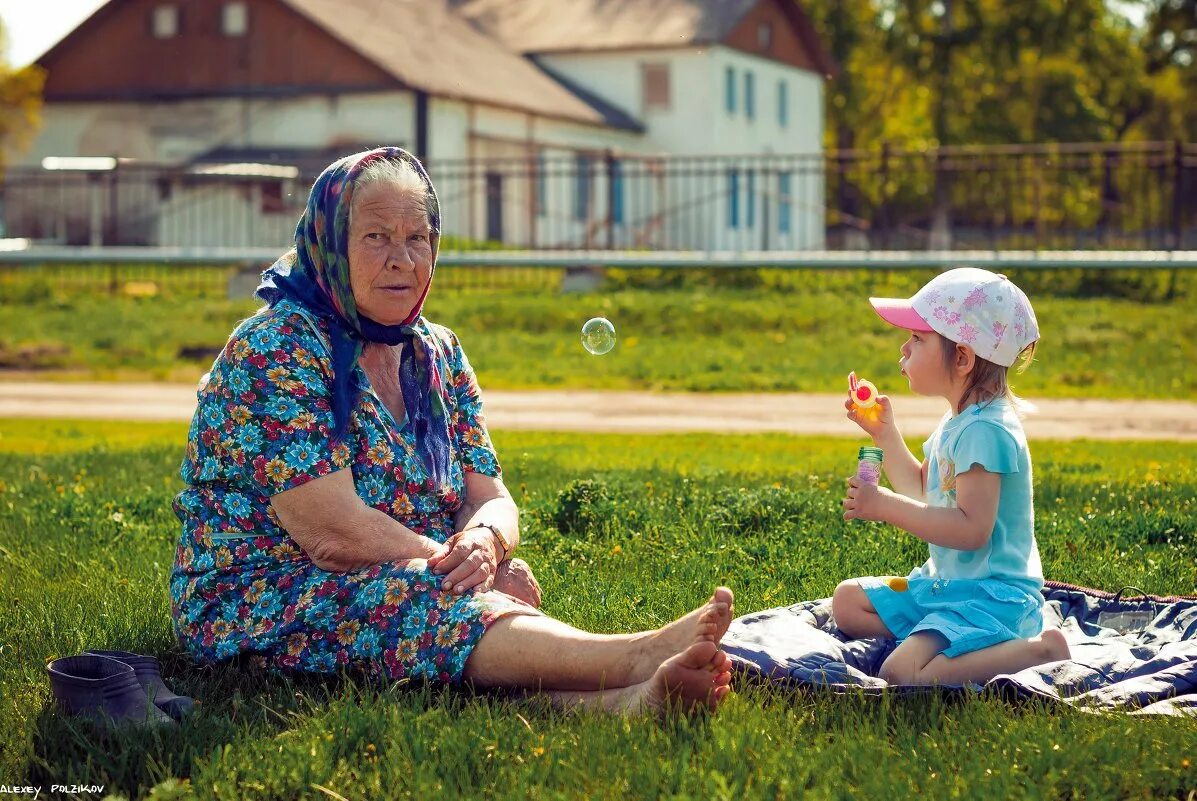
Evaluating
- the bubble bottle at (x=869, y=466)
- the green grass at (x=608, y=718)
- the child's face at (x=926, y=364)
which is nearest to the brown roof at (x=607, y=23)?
the green grass at (x=608, y=718)

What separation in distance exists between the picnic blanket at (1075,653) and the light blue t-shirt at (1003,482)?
0.31m

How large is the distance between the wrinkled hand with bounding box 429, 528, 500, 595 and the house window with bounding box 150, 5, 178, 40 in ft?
113

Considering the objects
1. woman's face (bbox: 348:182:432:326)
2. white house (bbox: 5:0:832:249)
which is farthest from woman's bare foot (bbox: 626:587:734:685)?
white house (bbox: 5:0:832:249)

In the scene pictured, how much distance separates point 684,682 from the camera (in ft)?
11.4

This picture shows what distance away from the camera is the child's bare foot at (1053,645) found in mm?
4098

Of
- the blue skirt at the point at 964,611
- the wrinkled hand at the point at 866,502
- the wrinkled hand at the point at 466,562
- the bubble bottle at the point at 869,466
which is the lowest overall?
the blue skirt at the point at 964,611

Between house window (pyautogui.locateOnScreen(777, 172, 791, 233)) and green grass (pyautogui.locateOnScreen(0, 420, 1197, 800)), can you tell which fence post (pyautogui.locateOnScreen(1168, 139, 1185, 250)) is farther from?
house window (pyautogui.locateOnScreen(777, 172, 791, 233))

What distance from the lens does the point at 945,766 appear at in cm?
329

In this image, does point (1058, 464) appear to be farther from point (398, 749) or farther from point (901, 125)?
point (901, 125)

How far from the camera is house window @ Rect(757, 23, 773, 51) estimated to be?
4312cm

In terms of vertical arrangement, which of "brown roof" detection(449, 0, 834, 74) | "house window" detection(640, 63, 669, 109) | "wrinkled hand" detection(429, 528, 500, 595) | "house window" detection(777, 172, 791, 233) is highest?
"brown roof" detection(449, 0, 834, 74)

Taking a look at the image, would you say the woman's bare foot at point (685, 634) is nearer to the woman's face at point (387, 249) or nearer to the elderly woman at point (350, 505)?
the elderly woman at point (350, 505)

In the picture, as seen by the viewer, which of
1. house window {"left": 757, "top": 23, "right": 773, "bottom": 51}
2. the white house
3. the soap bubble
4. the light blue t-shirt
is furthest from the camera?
house window {"left": 757, "top": 23, "right": 773, "bottom": 51}

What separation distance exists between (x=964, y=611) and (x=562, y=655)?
3.93 feet
